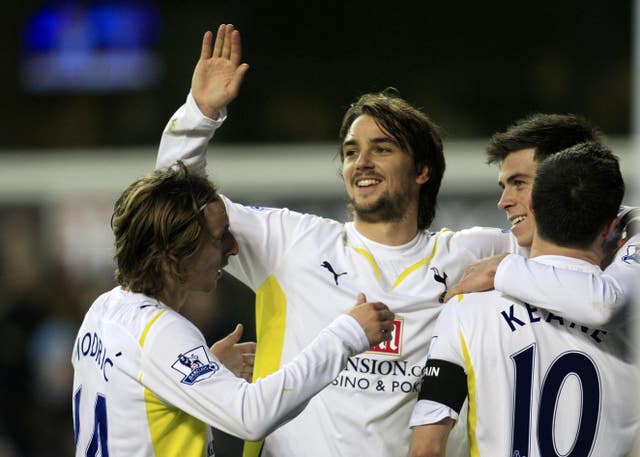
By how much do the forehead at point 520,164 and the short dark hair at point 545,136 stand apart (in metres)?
0.02

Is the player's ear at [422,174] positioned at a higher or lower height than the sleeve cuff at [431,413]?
higher

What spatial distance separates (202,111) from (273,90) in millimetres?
9972

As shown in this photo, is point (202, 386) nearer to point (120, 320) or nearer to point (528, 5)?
point (120, 320)

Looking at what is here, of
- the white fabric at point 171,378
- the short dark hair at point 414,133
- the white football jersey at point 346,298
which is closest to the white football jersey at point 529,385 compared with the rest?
the white fabric at point 171,378

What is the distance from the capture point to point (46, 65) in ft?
48.0

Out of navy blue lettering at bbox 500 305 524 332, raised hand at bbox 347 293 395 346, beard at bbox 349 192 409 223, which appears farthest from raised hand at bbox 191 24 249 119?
navy blue lettering at bbox 500 305 524 332

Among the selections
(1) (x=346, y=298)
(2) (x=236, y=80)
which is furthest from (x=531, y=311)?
(2) (x=236, y=80)

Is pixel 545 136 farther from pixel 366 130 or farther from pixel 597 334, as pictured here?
pixel 597 334

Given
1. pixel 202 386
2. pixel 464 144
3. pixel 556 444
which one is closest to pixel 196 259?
pixel 202 386

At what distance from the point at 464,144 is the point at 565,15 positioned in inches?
83.3

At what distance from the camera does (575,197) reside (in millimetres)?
3312

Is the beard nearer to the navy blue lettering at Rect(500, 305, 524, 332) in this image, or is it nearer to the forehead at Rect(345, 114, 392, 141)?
the forehead at Rect(345, 114, 392, 141)

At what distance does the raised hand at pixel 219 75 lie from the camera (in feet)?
13.5

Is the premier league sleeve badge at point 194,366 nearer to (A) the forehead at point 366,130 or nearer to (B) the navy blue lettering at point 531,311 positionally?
(B) the navy blue lettering at point 531,311
